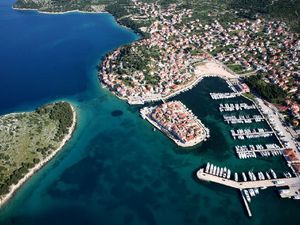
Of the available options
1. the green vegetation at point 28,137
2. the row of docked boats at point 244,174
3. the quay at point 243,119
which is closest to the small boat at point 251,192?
the row of docked boats at point 244,174

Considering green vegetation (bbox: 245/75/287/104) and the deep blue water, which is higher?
green vegetation (bbox: 245/75/287/104)

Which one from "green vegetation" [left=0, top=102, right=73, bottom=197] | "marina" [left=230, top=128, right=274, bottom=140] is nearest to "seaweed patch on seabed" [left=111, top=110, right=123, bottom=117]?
"green vegetation" [left=0, top=102, right=73, bottom=197]

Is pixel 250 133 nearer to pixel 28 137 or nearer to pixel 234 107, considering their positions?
pixel 234 107

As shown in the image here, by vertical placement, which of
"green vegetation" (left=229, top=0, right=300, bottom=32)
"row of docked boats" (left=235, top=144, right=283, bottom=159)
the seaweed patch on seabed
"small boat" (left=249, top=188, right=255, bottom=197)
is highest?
"green vegetation" (left=229, top=0, right=300, bottom=32)

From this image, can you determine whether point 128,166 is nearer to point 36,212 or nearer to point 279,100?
Answer: point 36,212

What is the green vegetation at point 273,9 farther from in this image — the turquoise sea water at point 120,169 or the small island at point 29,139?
the small island at point 29,139

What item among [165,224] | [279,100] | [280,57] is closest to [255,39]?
[280,57]

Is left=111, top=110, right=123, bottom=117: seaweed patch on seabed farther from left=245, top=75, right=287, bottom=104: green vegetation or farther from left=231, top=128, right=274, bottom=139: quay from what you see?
left=245, top=75, right=287, bottom=104: green vegetation
